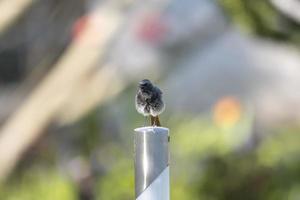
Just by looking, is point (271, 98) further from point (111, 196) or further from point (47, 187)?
point (47, 187)

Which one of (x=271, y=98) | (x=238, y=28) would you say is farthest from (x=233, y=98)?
(x=238, y=28)

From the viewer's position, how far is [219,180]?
7.96 ft

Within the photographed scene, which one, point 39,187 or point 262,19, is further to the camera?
point 39,187

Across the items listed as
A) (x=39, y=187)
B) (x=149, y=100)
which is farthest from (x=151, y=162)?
(x=39, y=187)

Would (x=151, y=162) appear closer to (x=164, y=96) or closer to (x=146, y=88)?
(x=146, y=88)

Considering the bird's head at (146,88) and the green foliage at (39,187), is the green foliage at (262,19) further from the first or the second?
the bird's head at (146,88)

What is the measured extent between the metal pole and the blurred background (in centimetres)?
140

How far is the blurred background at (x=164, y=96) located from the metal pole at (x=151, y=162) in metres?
1.40

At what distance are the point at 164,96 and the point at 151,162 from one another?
153 cm

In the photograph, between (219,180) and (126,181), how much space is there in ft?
1.12

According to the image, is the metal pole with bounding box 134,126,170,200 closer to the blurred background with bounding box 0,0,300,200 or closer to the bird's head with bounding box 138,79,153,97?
the bird's head with bounding box 138,79,153,97

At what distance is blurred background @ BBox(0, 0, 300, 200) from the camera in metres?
2.41

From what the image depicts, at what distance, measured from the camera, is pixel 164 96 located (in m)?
2.49

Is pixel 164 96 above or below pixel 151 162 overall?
above
